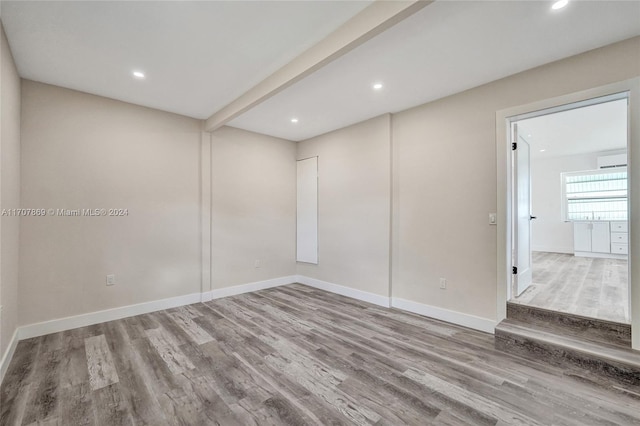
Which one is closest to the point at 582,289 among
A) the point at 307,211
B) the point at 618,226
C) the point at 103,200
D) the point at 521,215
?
the point at 521,215

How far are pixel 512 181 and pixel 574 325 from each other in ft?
4.88

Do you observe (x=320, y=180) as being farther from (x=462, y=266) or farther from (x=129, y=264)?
(x=129, y=264)

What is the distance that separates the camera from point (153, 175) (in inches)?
144

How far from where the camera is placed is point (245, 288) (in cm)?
452

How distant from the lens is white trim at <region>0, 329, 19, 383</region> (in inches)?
83.4

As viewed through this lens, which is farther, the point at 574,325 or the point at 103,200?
the point at 103,200

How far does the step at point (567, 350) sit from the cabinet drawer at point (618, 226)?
593cm

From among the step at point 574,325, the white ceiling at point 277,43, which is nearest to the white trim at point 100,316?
the white ceiling at point 277,43

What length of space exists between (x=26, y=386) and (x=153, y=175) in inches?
95.4

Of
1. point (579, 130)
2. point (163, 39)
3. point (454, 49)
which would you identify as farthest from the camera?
point (579, 130)

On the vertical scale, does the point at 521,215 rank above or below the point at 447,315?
above

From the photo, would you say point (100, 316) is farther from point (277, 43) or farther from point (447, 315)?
point (447, 315)

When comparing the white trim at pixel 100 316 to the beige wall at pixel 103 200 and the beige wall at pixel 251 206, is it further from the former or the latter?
the beige wall at pixel 251 206

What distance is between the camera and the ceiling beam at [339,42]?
5.74 ft
